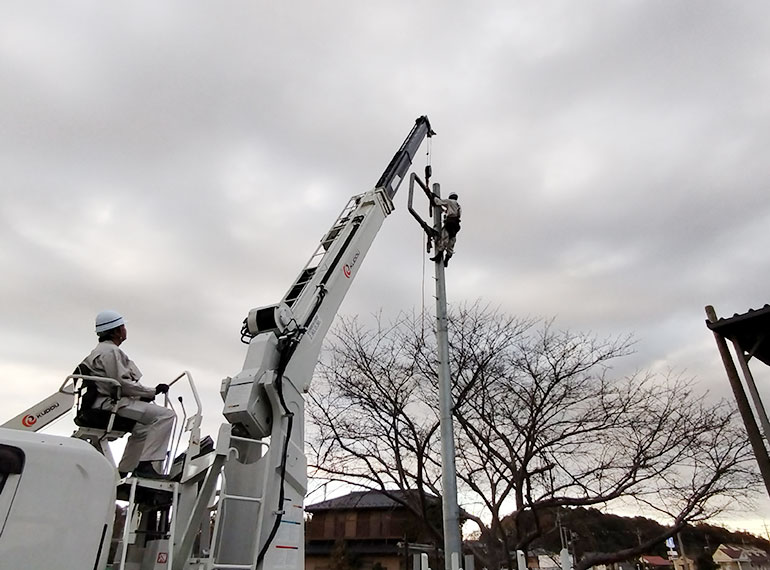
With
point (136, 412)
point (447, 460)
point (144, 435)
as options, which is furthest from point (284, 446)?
point (447, 460)

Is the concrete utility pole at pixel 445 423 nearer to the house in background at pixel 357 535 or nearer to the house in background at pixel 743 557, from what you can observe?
the house in background at pixel 357 535

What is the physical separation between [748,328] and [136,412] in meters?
7.28

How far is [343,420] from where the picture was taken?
14727 millimetres

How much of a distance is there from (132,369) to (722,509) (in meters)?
14.1

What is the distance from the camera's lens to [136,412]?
4.38m

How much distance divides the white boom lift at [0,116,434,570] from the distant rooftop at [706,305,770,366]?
5107 mm

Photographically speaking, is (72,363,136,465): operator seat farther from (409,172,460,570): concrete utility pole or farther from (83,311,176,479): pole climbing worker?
(409,172,460,570): concrete utility pole

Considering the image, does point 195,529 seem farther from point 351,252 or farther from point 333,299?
point 351,252

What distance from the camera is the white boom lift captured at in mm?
3191

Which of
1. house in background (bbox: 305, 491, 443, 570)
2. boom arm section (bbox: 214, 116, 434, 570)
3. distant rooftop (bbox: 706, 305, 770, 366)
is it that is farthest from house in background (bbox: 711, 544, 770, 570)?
boom arm section (bbox: 214, 116, 434, 570)

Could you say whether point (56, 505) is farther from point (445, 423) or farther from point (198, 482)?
point (445, 423)

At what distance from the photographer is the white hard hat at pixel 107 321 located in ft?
15.7

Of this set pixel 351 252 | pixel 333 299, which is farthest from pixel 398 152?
pixel 333 299

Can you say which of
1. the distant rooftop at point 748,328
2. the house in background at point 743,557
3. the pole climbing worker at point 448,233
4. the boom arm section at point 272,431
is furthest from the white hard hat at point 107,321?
the house in background at point 743,557
